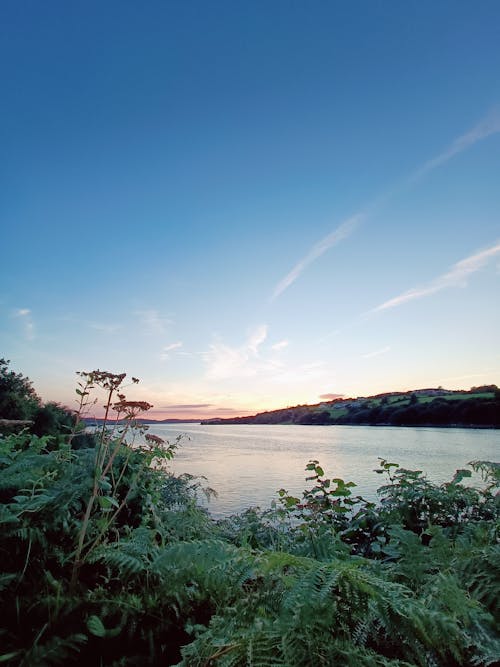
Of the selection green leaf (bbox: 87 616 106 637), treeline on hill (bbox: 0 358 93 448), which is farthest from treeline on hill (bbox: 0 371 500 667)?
treeline on hill (bbox: 0 358 93 448)

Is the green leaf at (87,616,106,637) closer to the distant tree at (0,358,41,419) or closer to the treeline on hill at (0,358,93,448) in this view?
the treeline on hill at (0,358,93,448)

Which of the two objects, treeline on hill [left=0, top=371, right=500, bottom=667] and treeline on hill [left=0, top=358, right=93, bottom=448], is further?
treeline on hill [left=0, top=358, right=93, bottom=448]

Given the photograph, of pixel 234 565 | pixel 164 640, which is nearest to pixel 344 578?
pixel 234 565

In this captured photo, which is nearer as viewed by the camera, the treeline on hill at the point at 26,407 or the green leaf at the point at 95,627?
the green leaf at the point at 95,627

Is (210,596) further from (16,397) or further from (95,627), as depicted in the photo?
(16,397)

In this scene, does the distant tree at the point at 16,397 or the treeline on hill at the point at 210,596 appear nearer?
the treeline on hill at the point at 210,596

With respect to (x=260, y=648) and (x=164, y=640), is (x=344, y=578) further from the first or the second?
(x=164, y=640)

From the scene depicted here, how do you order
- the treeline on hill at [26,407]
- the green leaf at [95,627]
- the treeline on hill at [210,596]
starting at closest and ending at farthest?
1. the treeline on hill at [210,596]
2. the green leaf at [95,627]
3. the treeline on hill at [26,407]

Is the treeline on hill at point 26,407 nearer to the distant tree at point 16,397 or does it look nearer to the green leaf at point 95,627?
the distant tree at point 16,397

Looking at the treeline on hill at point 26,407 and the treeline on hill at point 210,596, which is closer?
the treeline on hill at point 210,596

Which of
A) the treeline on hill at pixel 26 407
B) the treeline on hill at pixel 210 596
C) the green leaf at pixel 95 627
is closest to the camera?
the treeline on hill at pixel 210 596

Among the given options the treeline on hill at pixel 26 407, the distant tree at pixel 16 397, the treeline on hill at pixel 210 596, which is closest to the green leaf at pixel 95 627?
the treeline on hill at pixel 210 596

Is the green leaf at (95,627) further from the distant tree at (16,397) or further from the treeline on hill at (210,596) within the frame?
the distant tree at (16,397)

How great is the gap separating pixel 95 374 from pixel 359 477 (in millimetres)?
9950
